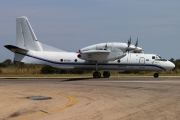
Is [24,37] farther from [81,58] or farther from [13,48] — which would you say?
[81,58]

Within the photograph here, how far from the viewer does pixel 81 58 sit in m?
36.6

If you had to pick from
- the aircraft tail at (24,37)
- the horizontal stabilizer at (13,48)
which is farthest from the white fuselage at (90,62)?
the aircraft tail at (24,37)

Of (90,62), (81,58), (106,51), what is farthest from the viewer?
(90,62)

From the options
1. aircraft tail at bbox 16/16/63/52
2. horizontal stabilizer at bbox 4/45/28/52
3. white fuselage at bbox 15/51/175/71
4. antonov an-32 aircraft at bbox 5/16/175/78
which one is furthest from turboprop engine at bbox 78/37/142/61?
horizontal stabilizer at bbox 4/45/28/52

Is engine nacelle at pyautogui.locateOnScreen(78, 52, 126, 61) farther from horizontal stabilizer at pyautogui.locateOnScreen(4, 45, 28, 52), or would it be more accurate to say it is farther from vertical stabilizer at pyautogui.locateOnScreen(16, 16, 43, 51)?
horizontal stabilizer at pyautogui.locateOnScreen(4, 45, 28, 52)

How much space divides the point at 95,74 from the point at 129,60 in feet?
14.5

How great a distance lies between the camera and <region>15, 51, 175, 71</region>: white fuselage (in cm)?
3766

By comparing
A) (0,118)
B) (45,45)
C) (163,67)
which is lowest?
(0,118)

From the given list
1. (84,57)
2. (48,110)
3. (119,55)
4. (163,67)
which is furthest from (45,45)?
(48,110)

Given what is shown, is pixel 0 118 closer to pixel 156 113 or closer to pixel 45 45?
pixel 156 113

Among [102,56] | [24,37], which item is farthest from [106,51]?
[24,37]

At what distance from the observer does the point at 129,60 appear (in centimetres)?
3766

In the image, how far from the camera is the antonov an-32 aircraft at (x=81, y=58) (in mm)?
37000

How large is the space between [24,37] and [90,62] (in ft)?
28.8
